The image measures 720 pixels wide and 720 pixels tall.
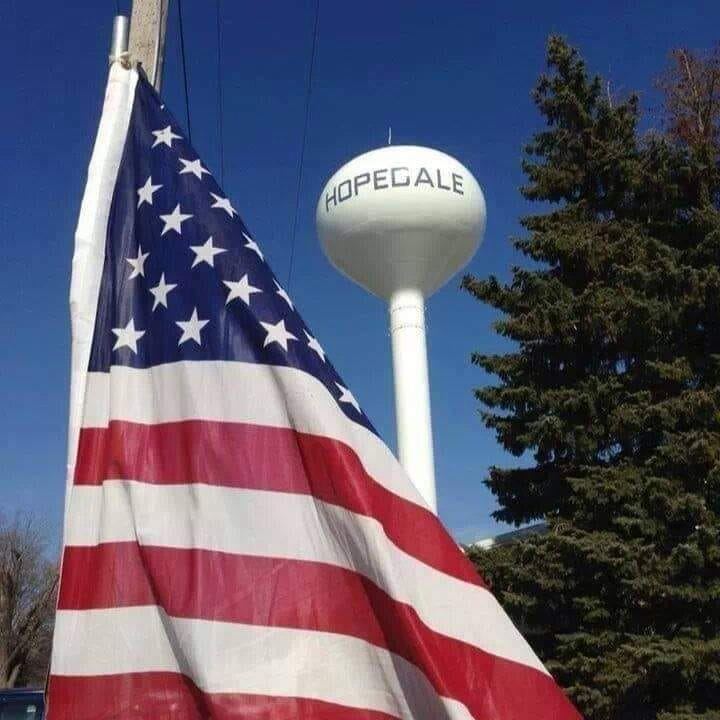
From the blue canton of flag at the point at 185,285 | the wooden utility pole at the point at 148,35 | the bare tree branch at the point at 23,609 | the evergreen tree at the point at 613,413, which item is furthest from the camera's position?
the bare tree branch at the point at 23,609

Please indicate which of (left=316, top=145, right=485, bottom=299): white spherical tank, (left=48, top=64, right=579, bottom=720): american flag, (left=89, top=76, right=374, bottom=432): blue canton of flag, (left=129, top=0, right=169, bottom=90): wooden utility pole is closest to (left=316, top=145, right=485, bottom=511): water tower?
(left=316, top=145, right=485, bottom=299): white spherical tank

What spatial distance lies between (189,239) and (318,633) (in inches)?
54.8

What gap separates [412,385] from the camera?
18172 millimetres

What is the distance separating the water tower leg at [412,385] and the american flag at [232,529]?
14130 millimetres

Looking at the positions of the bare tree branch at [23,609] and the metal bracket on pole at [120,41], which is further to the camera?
the bare tree branch at [23,609]

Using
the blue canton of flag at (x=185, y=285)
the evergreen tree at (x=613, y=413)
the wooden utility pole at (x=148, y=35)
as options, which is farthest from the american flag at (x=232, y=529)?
the evergreen tree at (x=613, y=413)

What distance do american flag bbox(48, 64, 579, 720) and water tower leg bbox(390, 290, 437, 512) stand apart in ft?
46.4

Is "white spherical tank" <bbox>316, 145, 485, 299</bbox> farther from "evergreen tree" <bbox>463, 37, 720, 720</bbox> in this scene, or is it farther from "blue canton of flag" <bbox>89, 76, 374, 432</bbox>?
"blue canton of flag" <bbox>89, 76, 374, 432</bbox>

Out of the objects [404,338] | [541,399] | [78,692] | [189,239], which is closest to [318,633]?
[78,692]

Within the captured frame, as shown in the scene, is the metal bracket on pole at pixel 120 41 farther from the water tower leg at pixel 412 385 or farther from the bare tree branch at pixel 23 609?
the bare tree branch at pixel 23 609

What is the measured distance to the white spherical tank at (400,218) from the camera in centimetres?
1764

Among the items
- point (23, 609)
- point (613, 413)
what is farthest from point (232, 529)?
point (23, 609)

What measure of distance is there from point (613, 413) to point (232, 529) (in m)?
10.8

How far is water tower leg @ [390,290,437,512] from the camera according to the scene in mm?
17734
